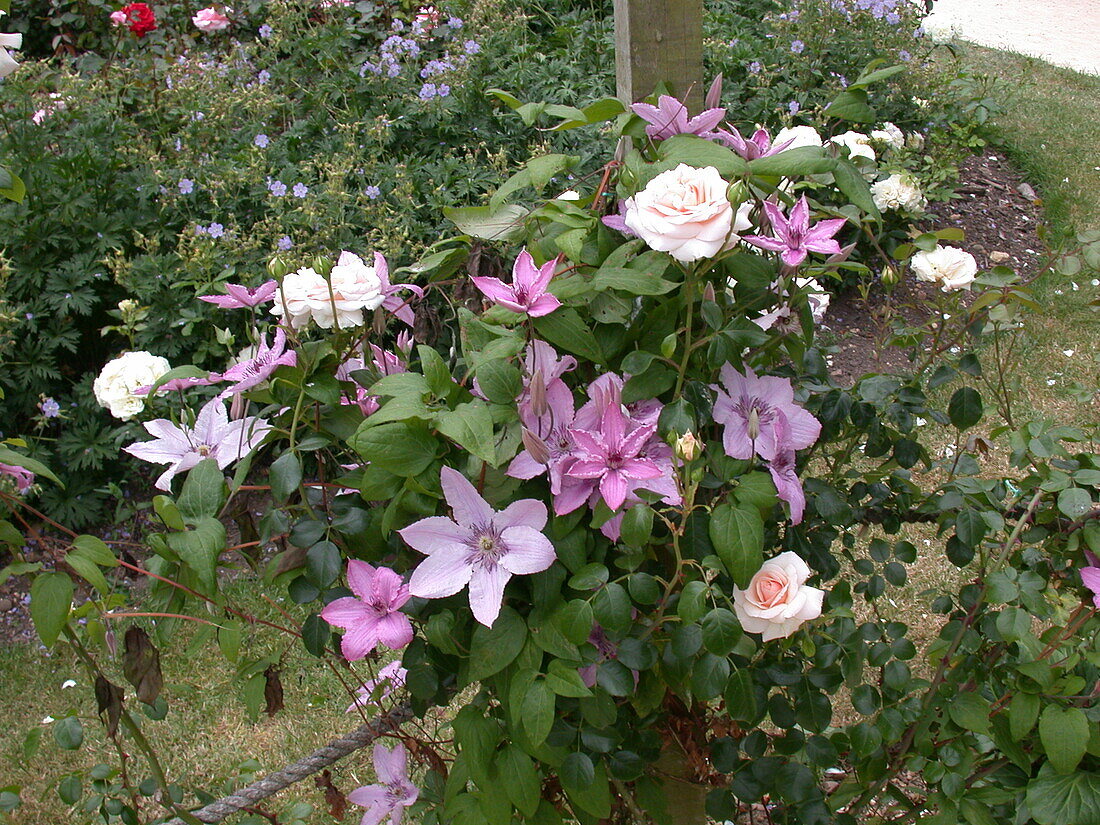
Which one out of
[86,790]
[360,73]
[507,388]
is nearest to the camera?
[507,388]

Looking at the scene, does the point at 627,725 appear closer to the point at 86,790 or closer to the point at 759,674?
the point at 759,674

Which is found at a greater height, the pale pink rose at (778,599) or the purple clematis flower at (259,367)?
the purple clematis flower at (259,367)

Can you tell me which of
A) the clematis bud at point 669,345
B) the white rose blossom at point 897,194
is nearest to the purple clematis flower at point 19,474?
the clematis bud at point 669,345

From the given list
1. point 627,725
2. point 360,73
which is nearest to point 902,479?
point 627,725

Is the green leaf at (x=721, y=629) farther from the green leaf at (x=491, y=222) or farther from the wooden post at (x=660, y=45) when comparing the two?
the wooden post at (x=660, y=45)

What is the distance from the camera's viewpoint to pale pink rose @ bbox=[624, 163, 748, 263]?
926 millimetres

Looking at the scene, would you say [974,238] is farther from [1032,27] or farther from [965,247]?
[1032,27]

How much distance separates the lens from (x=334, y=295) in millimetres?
1121

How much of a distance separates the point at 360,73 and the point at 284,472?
3.21m

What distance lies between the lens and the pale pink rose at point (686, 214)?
3.04ft

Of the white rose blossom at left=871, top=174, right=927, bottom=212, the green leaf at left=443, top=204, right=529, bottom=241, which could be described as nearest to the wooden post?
the green leaf at left=443, top=204, right=529, bottom=241

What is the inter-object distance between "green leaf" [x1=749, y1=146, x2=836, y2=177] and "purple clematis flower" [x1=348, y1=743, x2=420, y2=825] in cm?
100

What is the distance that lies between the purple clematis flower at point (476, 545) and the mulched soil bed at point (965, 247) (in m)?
2.20

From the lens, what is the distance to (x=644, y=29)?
1172mm
